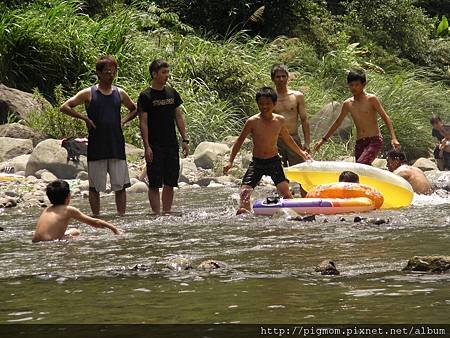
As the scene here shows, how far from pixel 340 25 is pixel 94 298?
1963 cm

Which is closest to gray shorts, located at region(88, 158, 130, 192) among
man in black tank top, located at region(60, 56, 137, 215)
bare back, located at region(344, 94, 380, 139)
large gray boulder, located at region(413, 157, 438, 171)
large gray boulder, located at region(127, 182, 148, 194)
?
man in black tank top, located at region(60, 56, 137, 215)

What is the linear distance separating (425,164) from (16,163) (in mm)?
5850

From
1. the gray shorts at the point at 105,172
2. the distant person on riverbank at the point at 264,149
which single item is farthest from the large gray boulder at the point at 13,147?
the distant person on riverbank at the point at 264,149

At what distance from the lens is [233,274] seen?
17.8 ft

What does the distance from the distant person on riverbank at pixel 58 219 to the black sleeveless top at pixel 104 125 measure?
1.64 m

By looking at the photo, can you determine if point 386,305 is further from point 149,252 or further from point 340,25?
point 340,25

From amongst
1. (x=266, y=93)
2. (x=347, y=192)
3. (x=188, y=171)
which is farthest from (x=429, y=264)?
(x=188, y=171)

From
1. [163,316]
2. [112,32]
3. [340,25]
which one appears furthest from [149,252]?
[340,25]

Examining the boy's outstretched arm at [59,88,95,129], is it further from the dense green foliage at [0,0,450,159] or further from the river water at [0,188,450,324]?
the dense green foliage at [0,0,450,159]

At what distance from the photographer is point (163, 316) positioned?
438cm

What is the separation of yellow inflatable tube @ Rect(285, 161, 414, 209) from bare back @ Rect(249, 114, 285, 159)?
386 mm

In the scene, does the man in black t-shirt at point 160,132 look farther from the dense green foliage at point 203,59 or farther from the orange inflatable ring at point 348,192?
the dense green foliage at point 203,59

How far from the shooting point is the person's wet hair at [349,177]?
9.08 m

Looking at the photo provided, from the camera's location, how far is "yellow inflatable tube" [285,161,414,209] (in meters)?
9.05
